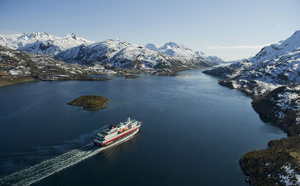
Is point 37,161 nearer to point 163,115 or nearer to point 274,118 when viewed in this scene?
point 163,115

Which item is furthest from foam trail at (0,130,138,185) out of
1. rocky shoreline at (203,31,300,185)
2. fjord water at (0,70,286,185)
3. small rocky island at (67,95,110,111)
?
rocky shoreline at (203,31,300,185)

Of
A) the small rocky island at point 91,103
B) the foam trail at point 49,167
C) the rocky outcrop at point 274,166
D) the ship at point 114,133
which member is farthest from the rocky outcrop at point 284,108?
the small rocky island at point 91,103

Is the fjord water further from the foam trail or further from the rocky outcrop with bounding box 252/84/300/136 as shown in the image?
the rocky outcrop with bounding box 252/84/300/136

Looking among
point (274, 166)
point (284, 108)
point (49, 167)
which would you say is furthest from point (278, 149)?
point (49, 167)

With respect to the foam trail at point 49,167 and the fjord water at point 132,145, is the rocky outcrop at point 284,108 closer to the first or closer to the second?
the fjord water at point 132,145

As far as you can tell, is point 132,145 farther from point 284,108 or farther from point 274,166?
point 284,108

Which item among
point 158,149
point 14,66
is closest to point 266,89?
point 158,149
